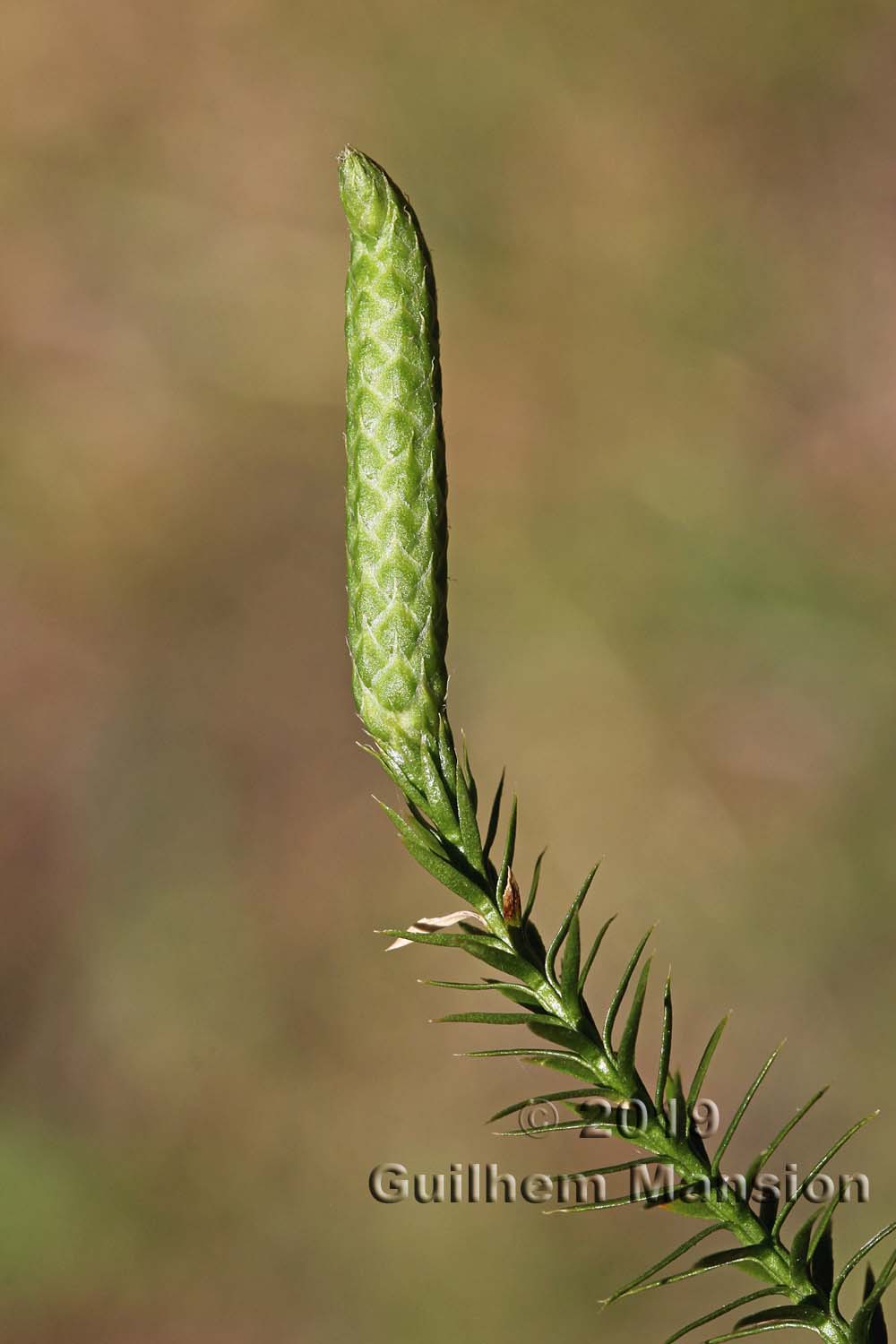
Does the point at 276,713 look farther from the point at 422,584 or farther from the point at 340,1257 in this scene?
the point at 422,584

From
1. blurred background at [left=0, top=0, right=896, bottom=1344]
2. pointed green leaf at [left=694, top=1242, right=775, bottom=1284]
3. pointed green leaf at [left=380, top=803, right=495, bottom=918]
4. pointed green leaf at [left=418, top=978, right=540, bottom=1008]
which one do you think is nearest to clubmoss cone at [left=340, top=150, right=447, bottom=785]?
pointed green leaf at [left=380, top=803, right=495, bottom=918]

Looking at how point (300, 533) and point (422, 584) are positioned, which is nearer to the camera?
point (422, 584)

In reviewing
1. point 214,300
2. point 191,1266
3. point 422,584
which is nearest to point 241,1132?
point 191,1266

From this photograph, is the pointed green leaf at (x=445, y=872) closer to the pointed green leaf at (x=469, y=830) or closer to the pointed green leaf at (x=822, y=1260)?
the pointed green leaf at (x=469, y=830)

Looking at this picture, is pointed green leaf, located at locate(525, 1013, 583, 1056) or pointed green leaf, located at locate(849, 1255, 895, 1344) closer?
pointed green leaf, located at locate(849, 1255, 895, 1344)

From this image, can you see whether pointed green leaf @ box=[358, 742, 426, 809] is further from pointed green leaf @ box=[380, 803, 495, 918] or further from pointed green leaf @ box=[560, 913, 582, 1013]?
pointed green leaf @ box=[560, 913, 582, 1013]

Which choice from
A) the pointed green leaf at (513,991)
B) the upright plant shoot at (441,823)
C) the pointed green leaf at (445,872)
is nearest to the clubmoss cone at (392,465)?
the upright plant shoot at (441,823)

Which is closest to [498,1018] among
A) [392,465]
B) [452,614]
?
[392,465]
